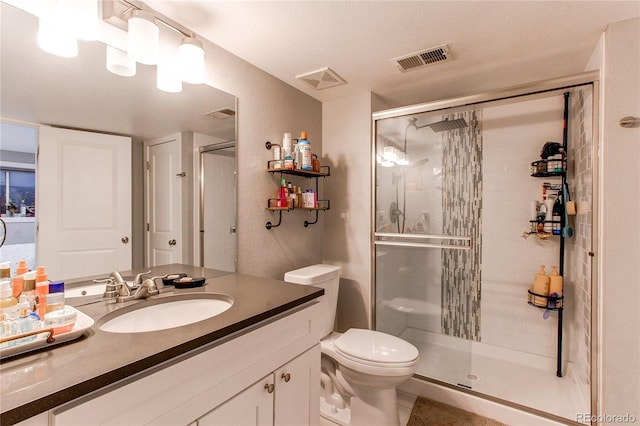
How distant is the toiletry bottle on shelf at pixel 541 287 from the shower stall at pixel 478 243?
0.15 feet

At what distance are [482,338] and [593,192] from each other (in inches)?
56.1

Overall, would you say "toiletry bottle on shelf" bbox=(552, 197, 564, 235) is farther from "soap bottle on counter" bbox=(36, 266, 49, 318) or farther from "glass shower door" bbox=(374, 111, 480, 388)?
"soap bottle on counter" bbox=(36, 266, 49, 318)

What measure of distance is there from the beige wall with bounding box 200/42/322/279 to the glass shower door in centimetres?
62

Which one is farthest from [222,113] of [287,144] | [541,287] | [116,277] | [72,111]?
[541,287]

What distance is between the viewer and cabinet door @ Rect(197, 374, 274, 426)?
865mm

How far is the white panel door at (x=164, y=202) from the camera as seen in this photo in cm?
134

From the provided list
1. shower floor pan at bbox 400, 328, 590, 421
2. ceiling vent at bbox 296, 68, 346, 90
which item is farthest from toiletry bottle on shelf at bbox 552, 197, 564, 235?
ceiling vent at bbox 296, 68, 346, 90

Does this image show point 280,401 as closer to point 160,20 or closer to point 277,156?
point 277,156

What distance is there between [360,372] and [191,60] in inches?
68.6

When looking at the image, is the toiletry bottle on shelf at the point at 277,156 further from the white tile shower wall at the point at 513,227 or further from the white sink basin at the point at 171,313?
the white tile shower wall at the point at 513,227

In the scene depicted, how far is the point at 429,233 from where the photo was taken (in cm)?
226

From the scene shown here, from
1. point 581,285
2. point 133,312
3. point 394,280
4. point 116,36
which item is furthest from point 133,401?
point 581,285

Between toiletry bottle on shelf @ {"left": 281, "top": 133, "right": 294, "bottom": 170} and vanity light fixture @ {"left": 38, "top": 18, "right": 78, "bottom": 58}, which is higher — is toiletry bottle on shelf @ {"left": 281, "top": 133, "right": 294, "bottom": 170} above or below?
below

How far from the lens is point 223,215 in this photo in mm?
1673
